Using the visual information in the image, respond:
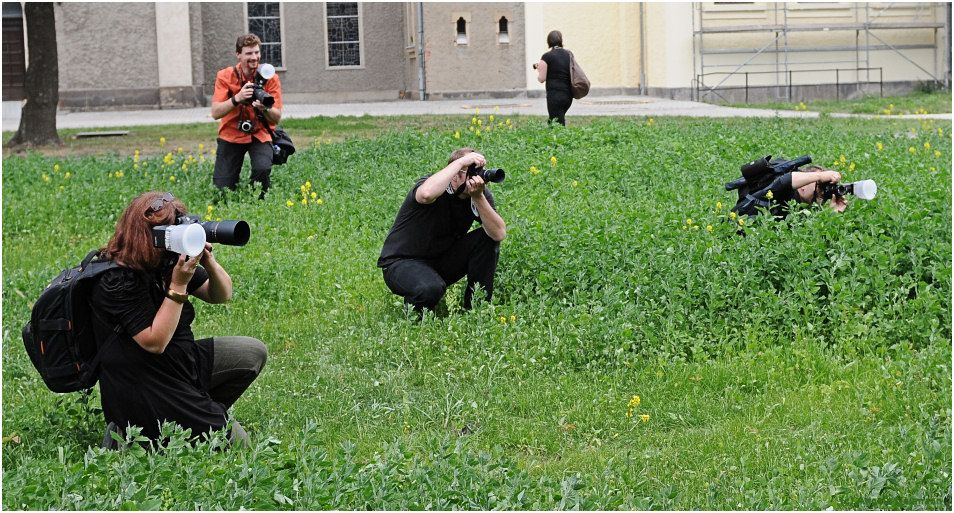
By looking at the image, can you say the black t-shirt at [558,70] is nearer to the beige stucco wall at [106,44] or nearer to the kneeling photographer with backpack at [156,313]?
the kneeling photographer with backpack at [156,313]

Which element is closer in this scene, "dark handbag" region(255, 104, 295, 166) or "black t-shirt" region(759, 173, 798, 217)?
"black t-shirt" region(759, 173, 798, 217)

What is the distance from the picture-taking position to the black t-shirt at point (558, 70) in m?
13.9

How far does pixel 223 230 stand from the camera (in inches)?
169

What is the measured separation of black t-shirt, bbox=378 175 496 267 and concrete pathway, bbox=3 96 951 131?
13684 millimetres

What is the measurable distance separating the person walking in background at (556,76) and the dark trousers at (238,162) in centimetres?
438

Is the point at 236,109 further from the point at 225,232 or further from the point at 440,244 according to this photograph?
the point at 225,232

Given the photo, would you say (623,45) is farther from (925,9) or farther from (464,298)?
(464,298)

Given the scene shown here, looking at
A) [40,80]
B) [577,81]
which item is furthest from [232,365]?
[40,80]

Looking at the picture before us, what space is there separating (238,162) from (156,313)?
664 cm

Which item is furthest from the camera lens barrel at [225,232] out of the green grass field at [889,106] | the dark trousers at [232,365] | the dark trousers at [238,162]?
the green grass field at [889,106]

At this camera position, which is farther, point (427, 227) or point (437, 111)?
point (437, 111)

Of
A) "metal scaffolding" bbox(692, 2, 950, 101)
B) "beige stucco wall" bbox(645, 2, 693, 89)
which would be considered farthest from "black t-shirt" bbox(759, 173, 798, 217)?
"beige stucco wall" bbox(645, 2, 693, 89)

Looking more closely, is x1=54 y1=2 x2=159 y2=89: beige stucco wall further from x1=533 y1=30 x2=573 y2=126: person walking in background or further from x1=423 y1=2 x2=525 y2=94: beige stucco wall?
x1=533 y1=30 x2=573 y2=126: person walking in background

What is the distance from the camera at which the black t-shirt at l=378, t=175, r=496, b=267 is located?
22.1ft
